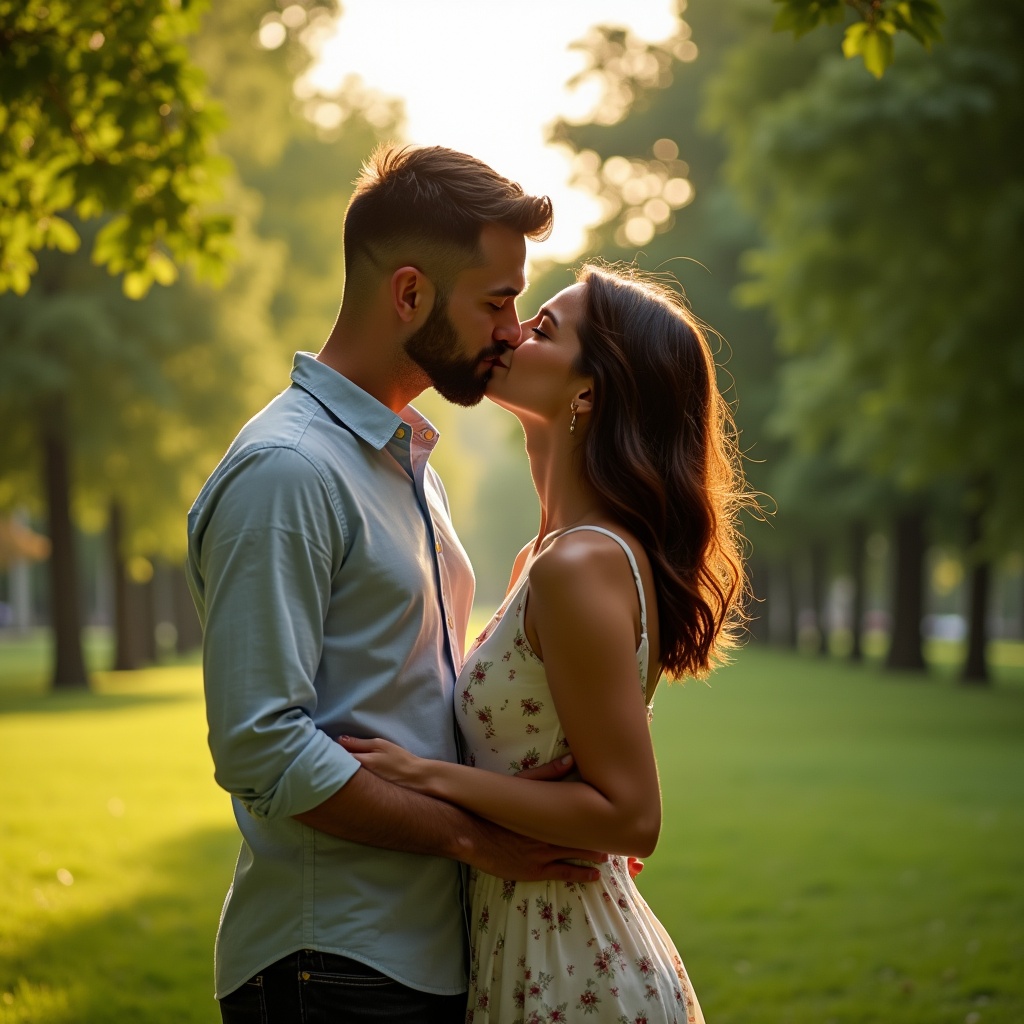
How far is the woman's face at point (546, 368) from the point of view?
135 inches

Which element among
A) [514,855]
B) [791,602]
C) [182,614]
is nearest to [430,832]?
[514,855]

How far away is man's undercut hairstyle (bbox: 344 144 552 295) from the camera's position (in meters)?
3.21

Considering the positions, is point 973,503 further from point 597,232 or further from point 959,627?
point 959,627

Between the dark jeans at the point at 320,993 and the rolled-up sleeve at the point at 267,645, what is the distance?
1.24ft

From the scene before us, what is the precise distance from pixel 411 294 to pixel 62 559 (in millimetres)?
22842

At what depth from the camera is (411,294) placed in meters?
3.22

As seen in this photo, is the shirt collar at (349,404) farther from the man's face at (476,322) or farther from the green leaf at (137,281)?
the green leaf at (137,281)

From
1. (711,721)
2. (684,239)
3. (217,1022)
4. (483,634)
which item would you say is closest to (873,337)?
(711,721)

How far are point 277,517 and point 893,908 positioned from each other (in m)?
7.06

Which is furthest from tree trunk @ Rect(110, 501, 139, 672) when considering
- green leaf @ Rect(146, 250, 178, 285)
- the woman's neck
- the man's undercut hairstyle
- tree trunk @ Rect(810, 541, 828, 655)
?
the man's undercut hairstyle

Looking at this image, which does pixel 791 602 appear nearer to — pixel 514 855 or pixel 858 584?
pixel 858 584

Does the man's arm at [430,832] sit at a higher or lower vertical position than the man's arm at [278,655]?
lower

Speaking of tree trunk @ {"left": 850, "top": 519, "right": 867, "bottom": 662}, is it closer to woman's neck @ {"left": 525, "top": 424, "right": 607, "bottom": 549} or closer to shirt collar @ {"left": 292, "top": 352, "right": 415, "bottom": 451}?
woman's neck @ {"left": 525, "top": 424, "right": 607, "bottom": 549}

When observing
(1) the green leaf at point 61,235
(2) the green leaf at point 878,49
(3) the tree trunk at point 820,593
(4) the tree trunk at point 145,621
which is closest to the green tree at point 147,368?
(4) the tree trunk at point 145,621
